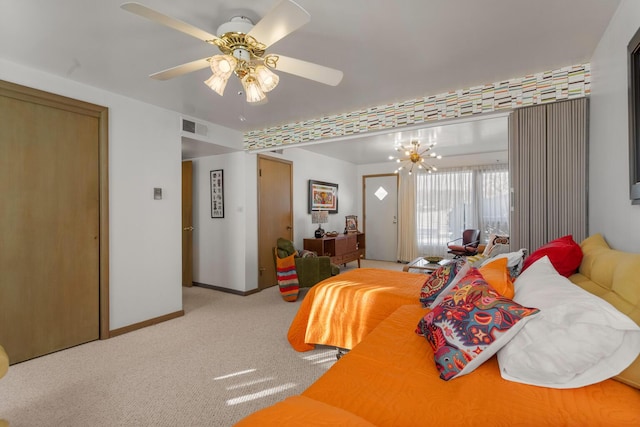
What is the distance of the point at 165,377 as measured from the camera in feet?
7.57

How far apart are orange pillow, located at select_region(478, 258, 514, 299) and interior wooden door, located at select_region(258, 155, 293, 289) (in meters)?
3.56

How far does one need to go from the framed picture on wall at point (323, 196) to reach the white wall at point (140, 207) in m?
2.72

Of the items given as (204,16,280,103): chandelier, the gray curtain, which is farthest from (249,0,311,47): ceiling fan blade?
the gray curtain

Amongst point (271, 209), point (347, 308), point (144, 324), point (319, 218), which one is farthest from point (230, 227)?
point (347, 308)

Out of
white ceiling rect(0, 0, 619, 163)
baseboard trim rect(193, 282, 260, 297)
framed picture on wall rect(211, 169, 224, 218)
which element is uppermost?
white ceiling rect(0, 0, 619, 163)

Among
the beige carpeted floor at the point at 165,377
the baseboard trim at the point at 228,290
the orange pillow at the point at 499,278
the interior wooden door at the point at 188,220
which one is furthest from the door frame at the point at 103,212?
the orange pillow at the point at 499,278

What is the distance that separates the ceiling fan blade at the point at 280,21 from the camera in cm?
138

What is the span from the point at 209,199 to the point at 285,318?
243 cm

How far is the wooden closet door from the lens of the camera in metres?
2.53

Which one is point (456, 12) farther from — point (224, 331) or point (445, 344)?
point (224, 331)

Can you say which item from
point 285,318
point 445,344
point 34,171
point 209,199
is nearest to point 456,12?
point 445,344

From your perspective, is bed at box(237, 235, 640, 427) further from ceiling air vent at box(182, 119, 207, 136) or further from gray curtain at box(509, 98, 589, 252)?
ceiling air vent at box(182, 119, 207, 136)

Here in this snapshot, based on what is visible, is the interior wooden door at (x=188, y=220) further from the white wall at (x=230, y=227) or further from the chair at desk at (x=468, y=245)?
the chair at desk at (x=468, y=245)

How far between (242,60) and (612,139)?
7.82 ft
